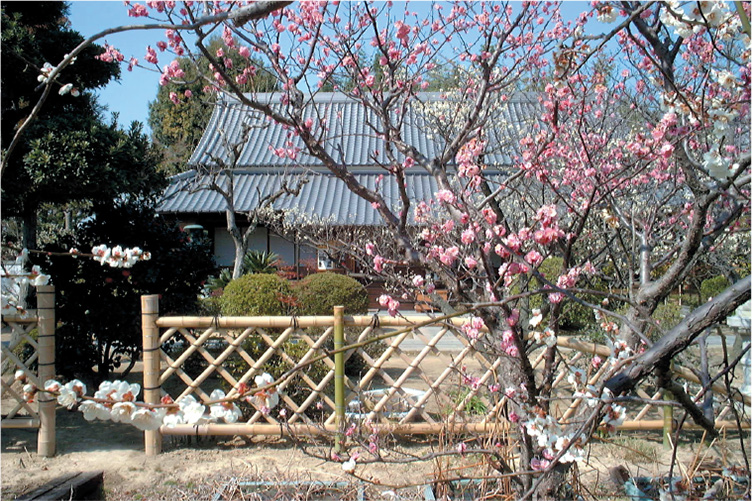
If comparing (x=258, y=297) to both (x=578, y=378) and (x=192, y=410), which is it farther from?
(x=192, y=410)

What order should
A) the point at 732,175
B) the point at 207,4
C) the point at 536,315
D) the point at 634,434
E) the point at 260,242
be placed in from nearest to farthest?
the point at 732,175
the point at 536,315
the point at 207,4
the point at 634,434
the point at 260,242

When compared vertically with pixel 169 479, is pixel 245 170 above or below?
above

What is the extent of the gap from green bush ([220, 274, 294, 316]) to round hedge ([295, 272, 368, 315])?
95cm

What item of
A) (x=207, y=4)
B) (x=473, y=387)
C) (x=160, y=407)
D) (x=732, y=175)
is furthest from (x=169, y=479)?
(x=732, y=175)

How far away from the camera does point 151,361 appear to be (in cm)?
369

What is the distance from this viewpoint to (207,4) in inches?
122

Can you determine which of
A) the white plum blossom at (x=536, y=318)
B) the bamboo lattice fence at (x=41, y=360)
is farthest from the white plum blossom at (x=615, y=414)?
the bamboo lattice fence at (x=41, y=360)

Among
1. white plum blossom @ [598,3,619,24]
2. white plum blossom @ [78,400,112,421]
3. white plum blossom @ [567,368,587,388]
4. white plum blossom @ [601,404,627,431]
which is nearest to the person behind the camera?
white plum blossom @ [78,400,112,421]

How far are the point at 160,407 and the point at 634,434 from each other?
145 inches

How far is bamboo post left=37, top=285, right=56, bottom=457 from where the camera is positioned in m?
3.62

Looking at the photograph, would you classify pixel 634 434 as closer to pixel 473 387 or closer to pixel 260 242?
pixel 473 387

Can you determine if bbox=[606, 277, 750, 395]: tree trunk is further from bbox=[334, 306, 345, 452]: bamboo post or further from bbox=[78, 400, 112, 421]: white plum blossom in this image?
bbox=[334, 306, 345, 452]: bamboo post

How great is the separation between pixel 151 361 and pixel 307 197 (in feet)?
24.2

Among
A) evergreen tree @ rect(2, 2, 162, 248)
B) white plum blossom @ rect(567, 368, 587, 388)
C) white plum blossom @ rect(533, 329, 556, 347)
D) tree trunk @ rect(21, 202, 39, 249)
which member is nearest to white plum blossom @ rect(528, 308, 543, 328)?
white plum blossom @ rect(533, 329, 556, 347)
